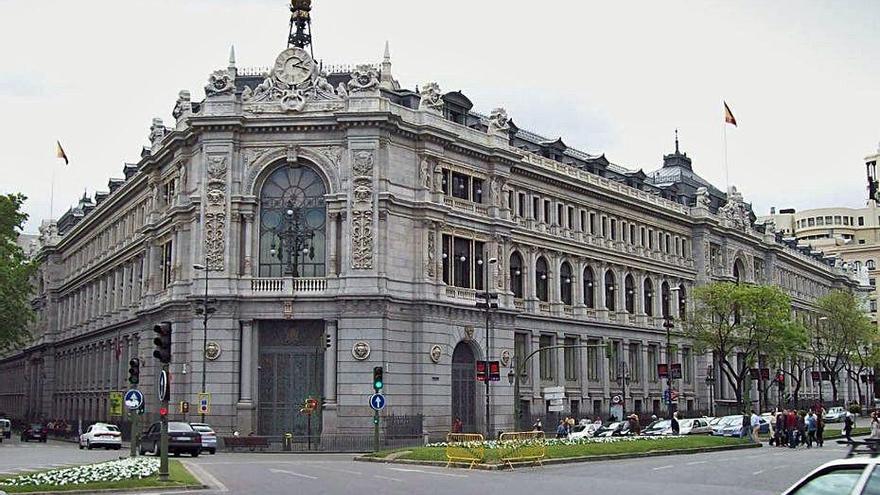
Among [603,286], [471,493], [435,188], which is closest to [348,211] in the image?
[435,188]

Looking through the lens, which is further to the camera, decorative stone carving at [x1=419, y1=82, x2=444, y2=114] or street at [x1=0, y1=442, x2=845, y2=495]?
decorative stone carving at [x1=419, y1=82, x2=444, y2=114]

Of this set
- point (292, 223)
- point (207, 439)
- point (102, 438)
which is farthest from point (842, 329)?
point (207, 439)

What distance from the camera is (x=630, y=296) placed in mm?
86438

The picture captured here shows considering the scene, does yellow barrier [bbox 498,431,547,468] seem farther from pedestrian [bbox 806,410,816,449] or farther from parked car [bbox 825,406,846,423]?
parked car [bbox 825,406,846,423]

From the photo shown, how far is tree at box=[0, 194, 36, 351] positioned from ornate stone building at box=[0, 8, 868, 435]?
6.88 m

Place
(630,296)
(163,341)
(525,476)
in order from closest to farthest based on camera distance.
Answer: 1. (163,341)
2. (525,476)
3. (630,296)

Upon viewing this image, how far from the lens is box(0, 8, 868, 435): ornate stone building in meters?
60.1

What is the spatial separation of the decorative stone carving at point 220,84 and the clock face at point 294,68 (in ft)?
9.41

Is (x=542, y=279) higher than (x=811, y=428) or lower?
higher

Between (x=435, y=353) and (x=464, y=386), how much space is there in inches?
179

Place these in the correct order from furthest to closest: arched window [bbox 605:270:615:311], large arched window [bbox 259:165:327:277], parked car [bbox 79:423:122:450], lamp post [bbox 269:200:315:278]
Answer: arched window [bbox 605:270:615:311] < large arched window [bbox 259:165:327:277] < lamp post [bbox 269:200:315:278] < parked car [bbox 79:423:122:450]

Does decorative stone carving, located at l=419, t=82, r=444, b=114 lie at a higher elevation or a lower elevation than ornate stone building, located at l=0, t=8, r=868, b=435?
higher

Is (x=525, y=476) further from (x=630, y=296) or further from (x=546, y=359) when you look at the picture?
(x=630, y=296)

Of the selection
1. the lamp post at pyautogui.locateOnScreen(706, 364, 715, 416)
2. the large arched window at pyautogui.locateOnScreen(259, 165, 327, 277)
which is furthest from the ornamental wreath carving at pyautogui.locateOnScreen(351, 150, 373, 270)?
the lamp post at pyautogui.locateOnScreen(706, 364, 715, 416)
